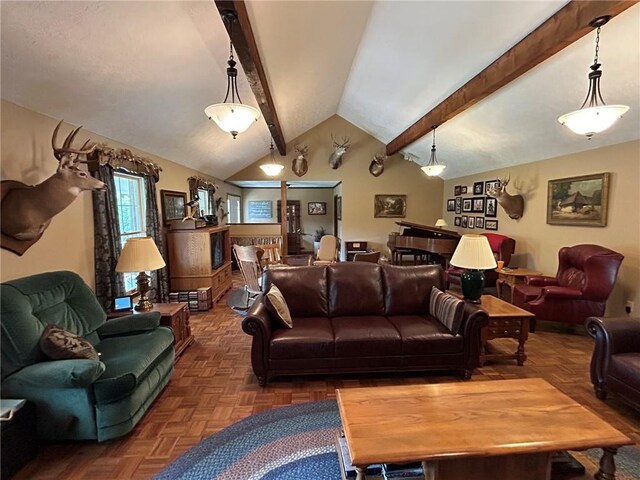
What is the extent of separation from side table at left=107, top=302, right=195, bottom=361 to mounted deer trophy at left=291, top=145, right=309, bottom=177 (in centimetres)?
524

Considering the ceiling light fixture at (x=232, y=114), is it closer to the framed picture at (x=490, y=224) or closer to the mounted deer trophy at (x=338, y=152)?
the mounted deer trophy at (x=338, y=152)

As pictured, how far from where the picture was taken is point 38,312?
2.15 meters

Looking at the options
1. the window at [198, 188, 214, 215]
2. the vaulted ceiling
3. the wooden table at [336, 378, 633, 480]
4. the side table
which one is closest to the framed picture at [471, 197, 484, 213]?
the vaulted ceiling

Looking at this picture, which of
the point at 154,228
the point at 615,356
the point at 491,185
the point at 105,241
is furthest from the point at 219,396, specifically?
the point at 491,185

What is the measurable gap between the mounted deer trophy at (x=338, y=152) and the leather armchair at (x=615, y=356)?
5984mm

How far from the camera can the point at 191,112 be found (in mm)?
3869

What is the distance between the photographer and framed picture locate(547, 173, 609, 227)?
399 cm

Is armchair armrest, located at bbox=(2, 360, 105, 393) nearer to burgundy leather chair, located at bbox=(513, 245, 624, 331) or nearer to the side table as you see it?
the side table

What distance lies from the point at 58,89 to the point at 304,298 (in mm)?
2623

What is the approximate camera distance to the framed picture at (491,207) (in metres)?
6.25

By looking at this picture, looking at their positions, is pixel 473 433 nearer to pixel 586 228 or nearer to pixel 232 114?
pixel 232 114

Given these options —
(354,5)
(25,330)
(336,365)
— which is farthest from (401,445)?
(354,5)

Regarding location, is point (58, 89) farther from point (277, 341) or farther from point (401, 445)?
point (401, 445)

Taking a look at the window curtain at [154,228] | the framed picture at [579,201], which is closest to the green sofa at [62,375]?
the window curtain at [154,228]
